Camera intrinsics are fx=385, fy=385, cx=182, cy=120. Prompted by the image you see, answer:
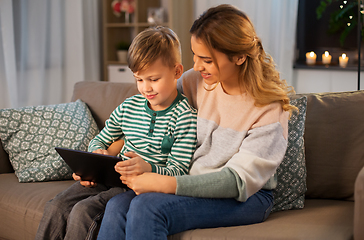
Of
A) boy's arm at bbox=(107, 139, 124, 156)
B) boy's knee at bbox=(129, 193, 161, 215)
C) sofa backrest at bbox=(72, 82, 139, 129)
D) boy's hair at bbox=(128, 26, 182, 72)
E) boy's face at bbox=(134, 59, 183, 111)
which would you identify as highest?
boy's hair at bbox=(128, 26, 182, 72)

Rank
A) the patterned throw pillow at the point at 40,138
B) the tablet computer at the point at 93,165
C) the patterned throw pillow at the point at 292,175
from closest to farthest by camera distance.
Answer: the tablet computer at the point at 93,165, the patterned throw pillow at the point at 292,175, the patterned throw pillow at the point at 40,138

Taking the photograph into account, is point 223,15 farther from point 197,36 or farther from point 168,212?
point 168,212

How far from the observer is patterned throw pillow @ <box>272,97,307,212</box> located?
4.68 feet

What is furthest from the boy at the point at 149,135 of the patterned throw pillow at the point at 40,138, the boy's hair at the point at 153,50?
the patterned throw pillow at the point at 40,138

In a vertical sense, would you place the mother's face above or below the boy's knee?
above

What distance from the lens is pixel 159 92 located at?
1338 millimetres

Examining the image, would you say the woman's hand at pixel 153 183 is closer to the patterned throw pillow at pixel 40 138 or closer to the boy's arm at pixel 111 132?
the boy's arm at pixel 111 132

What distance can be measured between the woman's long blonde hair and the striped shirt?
24 cm

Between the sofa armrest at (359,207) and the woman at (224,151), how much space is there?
0.82 feet

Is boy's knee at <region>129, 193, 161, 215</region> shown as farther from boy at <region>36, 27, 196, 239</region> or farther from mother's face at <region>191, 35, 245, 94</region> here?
mother's face at <region>191, 35, 245, 94</region>

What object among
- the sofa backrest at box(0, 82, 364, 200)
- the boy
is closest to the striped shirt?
the boy

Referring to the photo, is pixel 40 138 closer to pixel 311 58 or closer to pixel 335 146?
pixel 335 146

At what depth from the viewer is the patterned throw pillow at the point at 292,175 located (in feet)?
4.68

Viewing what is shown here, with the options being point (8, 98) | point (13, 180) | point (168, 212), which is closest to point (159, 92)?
point (168, 212)
